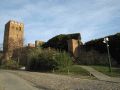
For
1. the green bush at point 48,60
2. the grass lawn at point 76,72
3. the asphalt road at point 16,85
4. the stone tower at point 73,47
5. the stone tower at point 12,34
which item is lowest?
the asphalt road at point 16,85

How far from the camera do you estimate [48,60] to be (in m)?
36.8

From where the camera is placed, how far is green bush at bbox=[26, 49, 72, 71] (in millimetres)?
35188

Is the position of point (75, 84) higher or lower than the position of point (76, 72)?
lower

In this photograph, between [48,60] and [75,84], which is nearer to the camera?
[75,84]

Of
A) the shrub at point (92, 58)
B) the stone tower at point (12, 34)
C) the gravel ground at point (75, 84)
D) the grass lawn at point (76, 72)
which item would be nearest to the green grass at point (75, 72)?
the grass lawn at point (76, 72)

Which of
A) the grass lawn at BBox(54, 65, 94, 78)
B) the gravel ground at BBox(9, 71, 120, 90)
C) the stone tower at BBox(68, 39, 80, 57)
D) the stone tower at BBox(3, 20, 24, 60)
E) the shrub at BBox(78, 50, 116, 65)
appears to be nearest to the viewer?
the gravel ground at BBox(9, 71, 120, 90)

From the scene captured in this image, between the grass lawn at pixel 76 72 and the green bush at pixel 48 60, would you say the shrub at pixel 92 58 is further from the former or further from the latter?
the grass lawn at pixel 76 72

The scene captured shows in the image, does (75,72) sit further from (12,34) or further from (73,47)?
(12,34)

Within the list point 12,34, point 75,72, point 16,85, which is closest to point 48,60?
point 75,72

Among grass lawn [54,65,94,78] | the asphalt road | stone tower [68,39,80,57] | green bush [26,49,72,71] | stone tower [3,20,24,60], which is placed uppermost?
stone tower [3,20,24,60]

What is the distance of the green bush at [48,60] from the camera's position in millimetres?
35188

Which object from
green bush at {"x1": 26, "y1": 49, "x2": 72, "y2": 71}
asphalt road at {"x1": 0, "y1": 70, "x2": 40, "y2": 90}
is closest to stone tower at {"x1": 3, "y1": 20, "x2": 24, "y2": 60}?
green bush at {"x1": 26, "y1": 49, "x2": 72, "y2": 71}

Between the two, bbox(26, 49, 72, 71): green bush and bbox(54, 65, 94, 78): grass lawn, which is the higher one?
bbox(26, 49, 72, 71): green bush

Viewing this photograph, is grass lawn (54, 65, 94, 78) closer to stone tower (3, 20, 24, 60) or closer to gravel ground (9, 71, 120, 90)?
gravel ground (9, 71, 120, 90)
